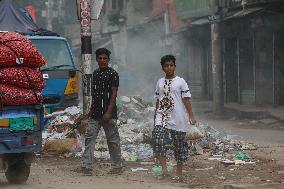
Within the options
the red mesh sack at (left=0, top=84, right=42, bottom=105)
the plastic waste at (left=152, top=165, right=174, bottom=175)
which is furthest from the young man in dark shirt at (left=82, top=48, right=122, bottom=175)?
the red mesh sack at (left=0, top=84, right=42, bottom=105)

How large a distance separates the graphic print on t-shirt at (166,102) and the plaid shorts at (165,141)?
109 millimetres

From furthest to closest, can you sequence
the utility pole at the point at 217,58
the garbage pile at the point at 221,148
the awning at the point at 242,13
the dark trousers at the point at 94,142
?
the utility pole at the point at 217,58
the awning at the point at 242,13
the garbage pile at the point at 221,148
the dark trousers at the point at 94,142

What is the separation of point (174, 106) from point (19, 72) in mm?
2100

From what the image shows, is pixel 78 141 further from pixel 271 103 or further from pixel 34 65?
pixel 271 103

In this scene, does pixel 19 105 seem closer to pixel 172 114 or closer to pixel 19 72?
pixel 19 72

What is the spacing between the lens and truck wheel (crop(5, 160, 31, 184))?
809 centimetres

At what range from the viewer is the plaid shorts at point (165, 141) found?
8.37 meters

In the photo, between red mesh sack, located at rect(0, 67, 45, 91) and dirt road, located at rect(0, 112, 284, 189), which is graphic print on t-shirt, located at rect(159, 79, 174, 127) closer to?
dirt road, located at rect(0, 112, 284, 189)

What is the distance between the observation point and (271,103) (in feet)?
68.2

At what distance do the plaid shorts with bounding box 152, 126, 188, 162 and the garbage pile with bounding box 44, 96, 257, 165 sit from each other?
1.39 m

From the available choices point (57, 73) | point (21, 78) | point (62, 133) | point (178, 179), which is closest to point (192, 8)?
point (57, 73)

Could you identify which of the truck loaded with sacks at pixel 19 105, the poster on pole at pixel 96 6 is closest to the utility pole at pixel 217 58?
the poster on pole at pixel 96 6

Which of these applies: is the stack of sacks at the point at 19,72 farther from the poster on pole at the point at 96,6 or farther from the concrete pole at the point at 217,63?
the concrete pole at the point at 217,63

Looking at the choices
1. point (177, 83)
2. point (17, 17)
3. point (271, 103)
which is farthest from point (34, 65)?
point (271, 103)
